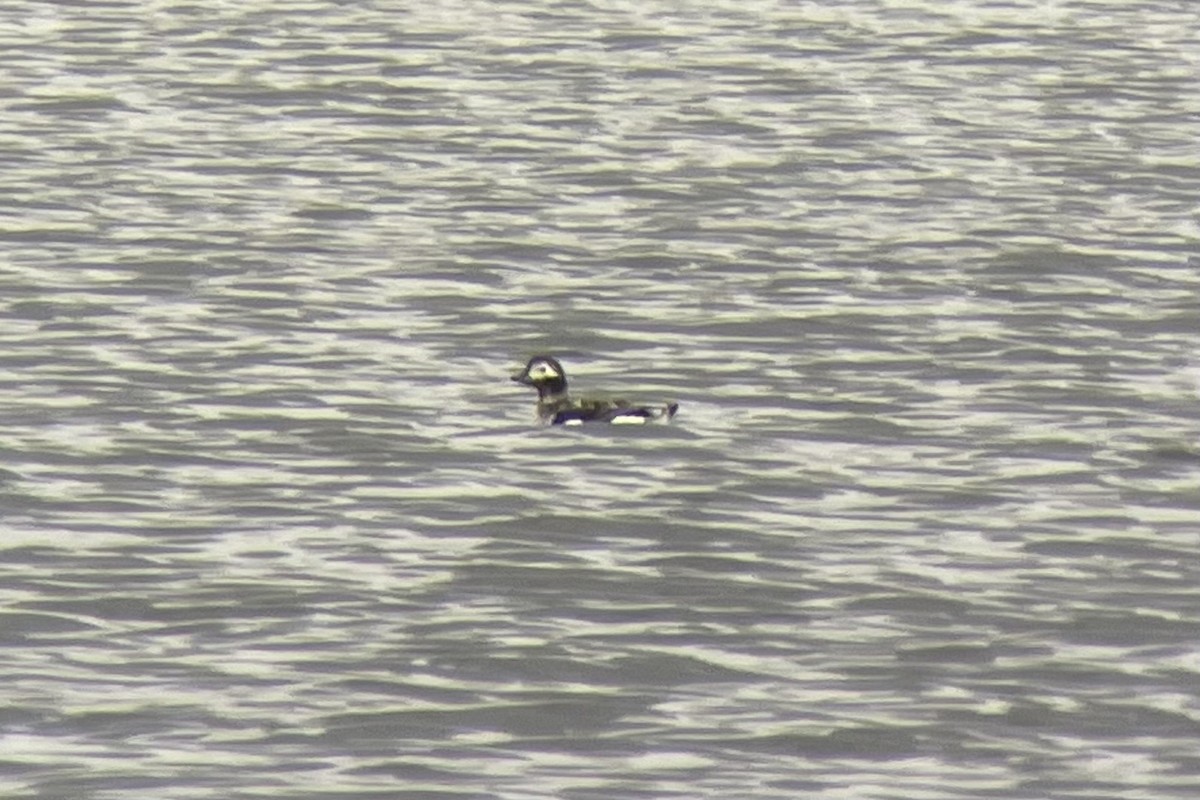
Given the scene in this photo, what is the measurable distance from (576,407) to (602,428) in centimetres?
19

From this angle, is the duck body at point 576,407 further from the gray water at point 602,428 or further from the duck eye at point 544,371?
the gray water at point 602,428

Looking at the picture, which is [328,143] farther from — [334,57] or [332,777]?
[332,777]

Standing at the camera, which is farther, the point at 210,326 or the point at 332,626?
the point at 210,326

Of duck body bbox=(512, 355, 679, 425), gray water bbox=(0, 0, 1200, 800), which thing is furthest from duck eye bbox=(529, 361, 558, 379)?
gray water bbox=(0, 0, 1200, 800)

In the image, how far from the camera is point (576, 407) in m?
15.6

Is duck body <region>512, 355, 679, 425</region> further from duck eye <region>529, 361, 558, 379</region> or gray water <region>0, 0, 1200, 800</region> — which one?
gray water <region>0, 0, 1200, 800</region>

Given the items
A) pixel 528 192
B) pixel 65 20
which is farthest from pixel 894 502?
pixel 65 20

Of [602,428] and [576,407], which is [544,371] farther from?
[602,428]

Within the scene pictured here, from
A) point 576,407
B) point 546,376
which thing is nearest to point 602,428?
point 576,407

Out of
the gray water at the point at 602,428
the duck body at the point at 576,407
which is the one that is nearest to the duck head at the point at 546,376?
the duck body at the point at 576,407

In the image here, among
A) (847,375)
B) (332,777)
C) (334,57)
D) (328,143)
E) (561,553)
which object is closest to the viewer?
(332,777)

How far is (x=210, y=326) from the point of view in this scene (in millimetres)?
17578

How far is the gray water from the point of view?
1144cm

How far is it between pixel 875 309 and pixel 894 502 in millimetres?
3840
